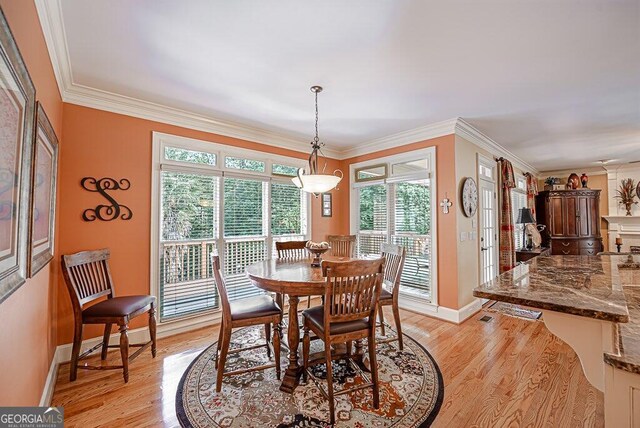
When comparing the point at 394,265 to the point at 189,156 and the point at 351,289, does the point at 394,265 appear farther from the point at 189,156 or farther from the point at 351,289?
the point at 189,156

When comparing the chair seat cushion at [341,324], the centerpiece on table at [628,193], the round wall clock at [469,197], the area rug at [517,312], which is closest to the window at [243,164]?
the chair seat cushion at [341,324]

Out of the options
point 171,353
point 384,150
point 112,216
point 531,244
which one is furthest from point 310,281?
point 531,244

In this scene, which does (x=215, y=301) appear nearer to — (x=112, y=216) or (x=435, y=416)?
(x=112, y=216)

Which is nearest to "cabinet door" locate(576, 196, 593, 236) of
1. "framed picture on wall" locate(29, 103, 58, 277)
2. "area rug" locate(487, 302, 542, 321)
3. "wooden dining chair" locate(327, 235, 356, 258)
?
"area rug" locate(487, 302, 542, 321)

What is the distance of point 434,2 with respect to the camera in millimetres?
1618

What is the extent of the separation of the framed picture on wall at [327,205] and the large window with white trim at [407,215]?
0.56 metres

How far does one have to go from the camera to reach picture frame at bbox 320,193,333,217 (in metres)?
4.76

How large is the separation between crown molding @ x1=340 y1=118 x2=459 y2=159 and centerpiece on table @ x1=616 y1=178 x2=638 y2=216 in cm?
551

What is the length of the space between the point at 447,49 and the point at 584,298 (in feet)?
5.98

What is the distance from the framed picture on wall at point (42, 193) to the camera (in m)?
1.52

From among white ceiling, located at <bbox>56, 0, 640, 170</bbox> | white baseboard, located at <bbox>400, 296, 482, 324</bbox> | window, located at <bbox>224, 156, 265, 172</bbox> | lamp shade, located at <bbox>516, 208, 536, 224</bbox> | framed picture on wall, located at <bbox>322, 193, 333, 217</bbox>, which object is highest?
white ceiling, located at <bbox>56, 0, 640, 170</bbox>

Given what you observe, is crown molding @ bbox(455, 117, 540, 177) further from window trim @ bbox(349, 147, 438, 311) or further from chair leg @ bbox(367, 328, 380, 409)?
chair leg @ bbox(367, 328, 380, 409)

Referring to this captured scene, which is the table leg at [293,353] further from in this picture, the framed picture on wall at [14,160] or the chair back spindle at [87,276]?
the chair back spindle at [87,276]

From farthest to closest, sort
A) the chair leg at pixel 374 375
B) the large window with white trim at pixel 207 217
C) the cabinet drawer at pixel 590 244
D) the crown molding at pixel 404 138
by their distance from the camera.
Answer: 1. the cabinet drawer at pixel 590 244
2. the crown molding at pixel 404 138
3. the large window with white trim at pixel 207 217
4. the chair leg at pixel 374 375
